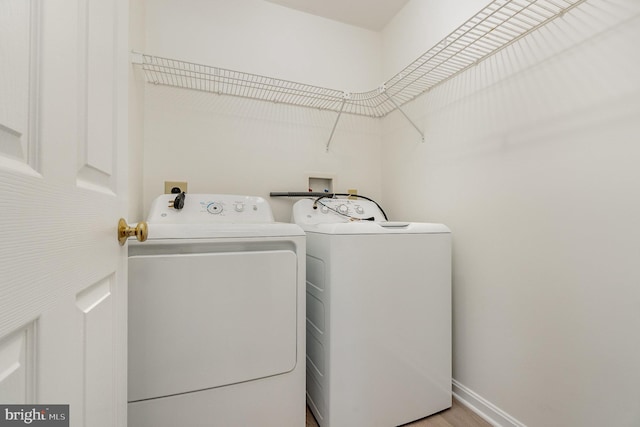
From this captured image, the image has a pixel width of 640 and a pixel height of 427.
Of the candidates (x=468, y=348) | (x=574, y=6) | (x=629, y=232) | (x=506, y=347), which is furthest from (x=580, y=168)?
(x=468, y=348)

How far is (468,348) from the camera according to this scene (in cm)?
137

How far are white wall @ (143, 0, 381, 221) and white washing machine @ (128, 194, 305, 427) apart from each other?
0.75m

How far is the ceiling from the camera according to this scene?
182cm

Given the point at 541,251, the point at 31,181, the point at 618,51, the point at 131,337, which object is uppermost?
the point at 618,51

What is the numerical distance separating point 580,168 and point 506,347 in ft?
2.64

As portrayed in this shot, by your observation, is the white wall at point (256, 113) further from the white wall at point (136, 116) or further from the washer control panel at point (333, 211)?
the washer control panel at point (333, 211)

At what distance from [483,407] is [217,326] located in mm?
1301

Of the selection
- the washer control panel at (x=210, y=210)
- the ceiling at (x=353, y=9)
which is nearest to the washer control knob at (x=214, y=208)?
the washer control panel at (x=210, y=210)

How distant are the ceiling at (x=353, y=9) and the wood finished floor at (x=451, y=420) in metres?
2.47

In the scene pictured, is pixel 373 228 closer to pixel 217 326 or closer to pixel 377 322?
pixel 377 322

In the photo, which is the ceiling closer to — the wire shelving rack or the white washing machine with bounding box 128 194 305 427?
the wire shelving rack

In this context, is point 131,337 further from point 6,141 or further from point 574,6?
point 574,6

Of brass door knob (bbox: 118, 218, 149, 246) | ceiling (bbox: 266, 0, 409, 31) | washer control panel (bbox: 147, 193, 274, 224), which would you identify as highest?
ceiling (bbox: 266, 0, 409, 31)

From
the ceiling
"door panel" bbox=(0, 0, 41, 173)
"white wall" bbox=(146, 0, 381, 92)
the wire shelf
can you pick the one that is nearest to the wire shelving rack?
the wire shelf
